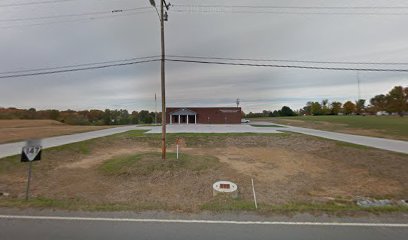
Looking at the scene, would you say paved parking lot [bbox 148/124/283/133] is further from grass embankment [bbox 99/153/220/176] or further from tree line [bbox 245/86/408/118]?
tree line [bbox 245/86/408/118]

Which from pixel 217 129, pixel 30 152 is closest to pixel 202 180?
pixel 30 152

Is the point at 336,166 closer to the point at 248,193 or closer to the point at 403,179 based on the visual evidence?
the point at 403,179

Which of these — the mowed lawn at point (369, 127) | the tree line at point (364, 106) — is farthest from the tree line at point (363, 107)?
the mowed lawn at point (369, 127)

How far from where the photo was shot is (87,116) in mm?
77562

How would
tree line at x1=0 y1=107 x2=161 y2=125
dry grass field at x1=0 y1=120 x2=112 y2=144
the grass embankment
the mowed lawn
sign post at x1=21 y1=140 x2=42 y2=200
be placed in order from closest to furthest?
sign post at x1=21 y1=140 x2=42 y2=200, the grass embankment, dry grass field at x1=0 y1=120 x2=112 y2=144, the mowed lawn, tree line at x1=0 y1=107 x2=161 y2=125

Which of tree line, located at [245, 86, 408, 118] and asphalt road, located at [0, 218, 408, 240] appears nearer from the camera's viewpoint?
asphalt road, located at [0, 218, 408, 240]

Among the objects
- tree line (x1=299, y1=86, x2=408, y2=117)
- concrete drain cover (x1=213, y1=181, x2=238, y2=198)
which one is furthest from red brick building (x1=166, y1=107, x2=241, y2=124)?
tree line (x1=299, y1=86, x2=408, y2=117)

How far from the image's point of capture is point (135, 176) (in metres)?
8.91

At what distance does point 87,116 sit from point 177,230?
82.4m

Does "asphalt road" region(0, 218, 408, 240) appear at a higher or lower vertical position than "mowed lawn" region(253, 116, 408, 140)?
lower

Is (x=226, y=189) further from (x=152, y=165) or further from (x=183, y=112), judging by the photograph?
(x=183, y=112)

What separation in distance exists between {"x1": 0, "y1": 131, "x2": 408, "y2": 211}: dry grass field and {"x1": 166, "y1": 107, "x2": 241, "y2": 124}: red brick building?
122ft

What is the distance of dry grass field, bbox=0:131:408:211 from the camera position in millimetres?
5977

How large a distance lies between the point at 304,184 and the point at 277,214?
3.81 m
